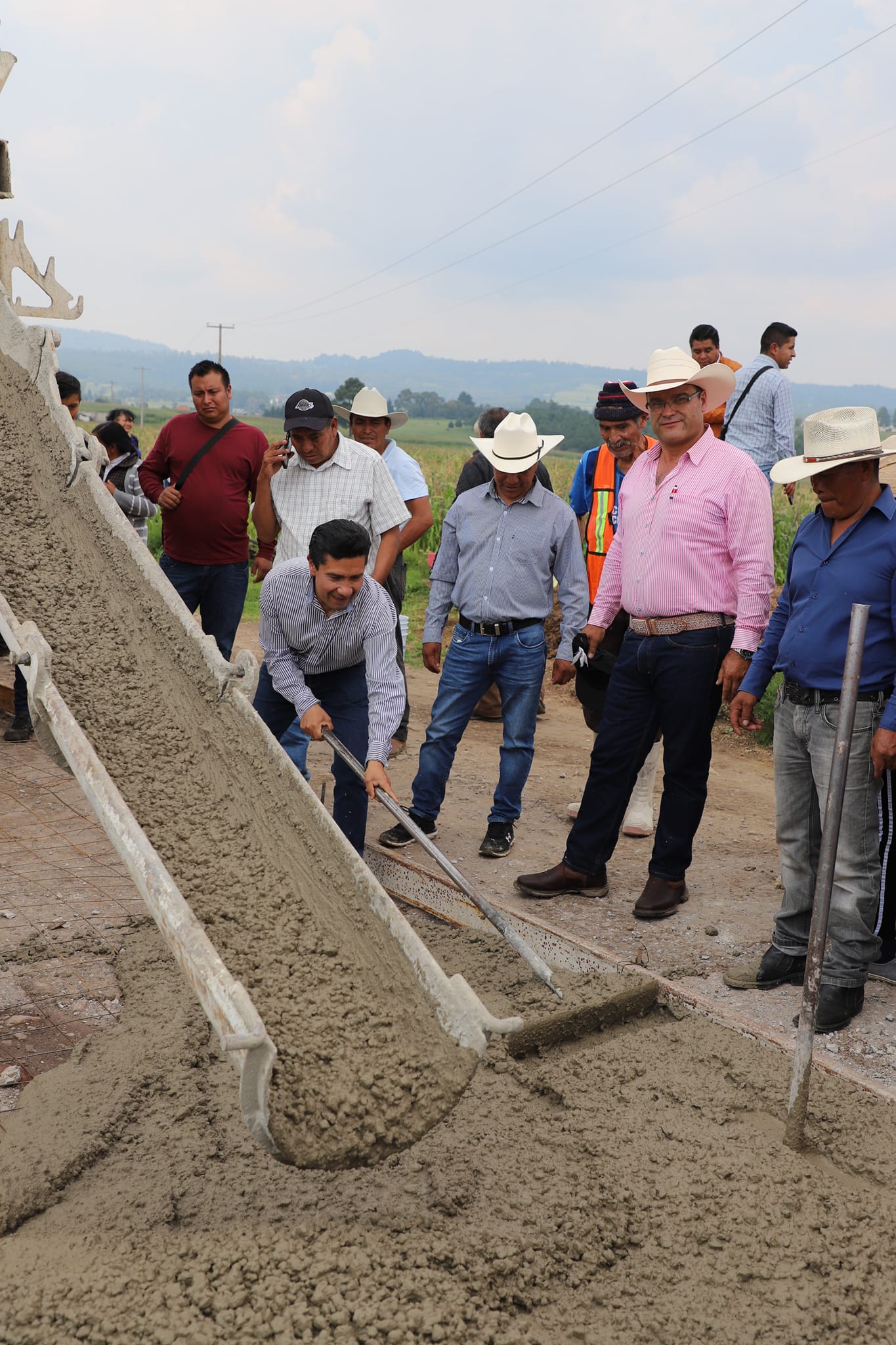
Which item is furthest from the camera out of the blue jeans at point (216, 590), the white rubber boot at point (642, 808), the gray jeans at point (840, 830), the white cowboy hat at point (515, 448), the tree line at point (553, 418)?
the tree line at point (553, 418)

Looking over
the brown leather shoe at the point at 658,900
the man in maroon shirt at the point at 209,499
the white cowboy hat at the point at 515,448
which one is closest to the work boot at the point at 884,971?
the brown leather shoe at the point at 658,900

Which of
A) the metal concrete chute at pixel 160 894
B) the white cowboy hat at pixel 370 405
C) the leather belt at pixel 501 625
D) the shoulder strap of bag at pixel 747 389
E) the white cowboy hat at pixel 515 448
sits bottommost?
the metal concrete chute at pixel 160 894

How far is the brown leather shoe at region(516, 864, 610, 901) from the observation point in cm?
462

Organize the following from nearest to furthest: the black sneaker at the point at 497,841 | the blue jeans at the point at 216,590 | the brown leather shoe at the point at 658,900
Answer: the brown leather shoe at the point at 658,900 → the black sneaker at the point at 497,841 → the blue jeans at the point at 216,590

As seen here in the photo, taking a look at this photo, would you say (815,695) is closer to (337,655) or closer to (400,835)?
(337,655)

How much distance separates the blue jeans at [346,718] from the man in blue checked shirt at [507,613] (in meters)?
0.61

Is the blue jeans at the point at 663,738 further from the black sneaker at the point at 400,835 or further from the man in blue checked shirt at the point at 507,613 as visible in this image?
the black sneaker at the point at 400,835

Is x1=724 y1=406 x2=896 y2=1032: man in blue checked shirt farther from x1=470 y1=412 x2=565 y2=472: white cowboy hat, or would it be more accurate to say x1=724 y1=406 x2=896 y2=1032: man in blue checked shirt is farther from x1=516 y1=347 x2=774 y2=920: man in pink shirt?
x1=470 y1=412 x2=565 y2=472: white cowboy hat

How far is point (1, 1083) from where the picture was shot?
319 centimetres

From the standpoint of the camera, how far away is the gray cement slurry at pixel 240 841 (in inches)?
100

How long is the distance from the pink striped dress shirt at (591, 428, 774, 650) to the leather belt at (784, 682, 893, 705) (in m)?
0.36

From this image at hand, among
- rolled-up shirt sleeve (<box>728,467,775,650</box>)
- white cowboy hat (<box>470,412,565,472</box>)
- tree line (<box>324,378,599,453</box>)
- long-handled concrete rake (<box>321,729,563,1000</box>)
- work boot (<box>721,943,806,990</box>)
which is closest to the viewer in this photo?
long-handled concrete rake (<box>321,729,563,1000</box>)

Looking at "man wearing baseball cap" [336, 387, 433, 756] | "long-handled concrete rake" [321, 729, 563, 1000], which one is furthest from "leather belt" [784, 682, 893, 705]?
Result: "man wearing baseball cap" [336, 387, 433, 756]

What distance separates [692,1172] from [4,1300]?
164 centimetres
